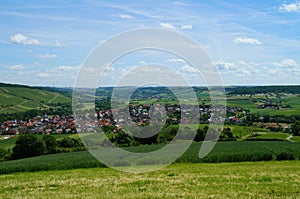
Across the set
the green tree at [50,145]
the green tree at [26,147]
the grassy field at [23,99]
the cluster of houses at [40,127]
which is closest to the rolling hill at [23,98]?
the grassy field at [23,99]

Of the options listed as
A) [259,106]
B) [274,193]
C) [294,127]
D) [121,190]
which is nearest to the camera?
[274,193]

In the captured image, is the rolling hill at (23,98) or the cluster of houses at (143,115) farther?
the rolling hill at (23,98)

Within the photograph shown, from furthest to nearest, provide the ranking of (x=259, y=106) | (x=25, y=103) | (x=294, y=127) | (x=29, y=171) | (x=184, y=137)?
(x=25, y=103), (x=259, y=106), (x=294, y=127), (x=184, y=137), (x=29, y=171)

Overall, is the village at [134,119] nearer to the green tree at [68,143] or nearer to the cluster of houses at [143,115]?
the cluster of houses at [143,115]

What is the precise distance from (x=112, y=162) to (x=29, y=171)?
6.80 meters

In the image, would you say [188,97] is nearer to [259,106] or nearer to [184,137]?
[184,137]

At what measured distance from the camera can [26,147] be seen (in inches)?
2051

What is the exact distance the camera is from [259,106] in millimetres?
113938

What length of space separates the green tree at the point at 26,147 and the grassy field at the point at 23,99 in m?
84.7

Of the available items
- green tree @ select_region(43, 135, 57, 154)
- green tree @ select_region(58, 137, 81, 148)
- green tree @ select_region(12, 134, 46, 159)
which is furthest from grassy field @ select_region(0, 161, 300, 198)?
green tree @ select_region(58, 137, 81, 148)

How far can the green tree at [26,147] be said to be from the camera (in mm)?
51994

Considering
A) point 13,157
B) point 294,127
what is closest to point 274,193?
point 13,157

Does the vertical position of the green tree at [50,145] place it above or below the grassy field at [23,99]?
below

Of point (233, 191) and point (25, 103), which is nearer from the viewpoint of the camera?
point (233, 191)
